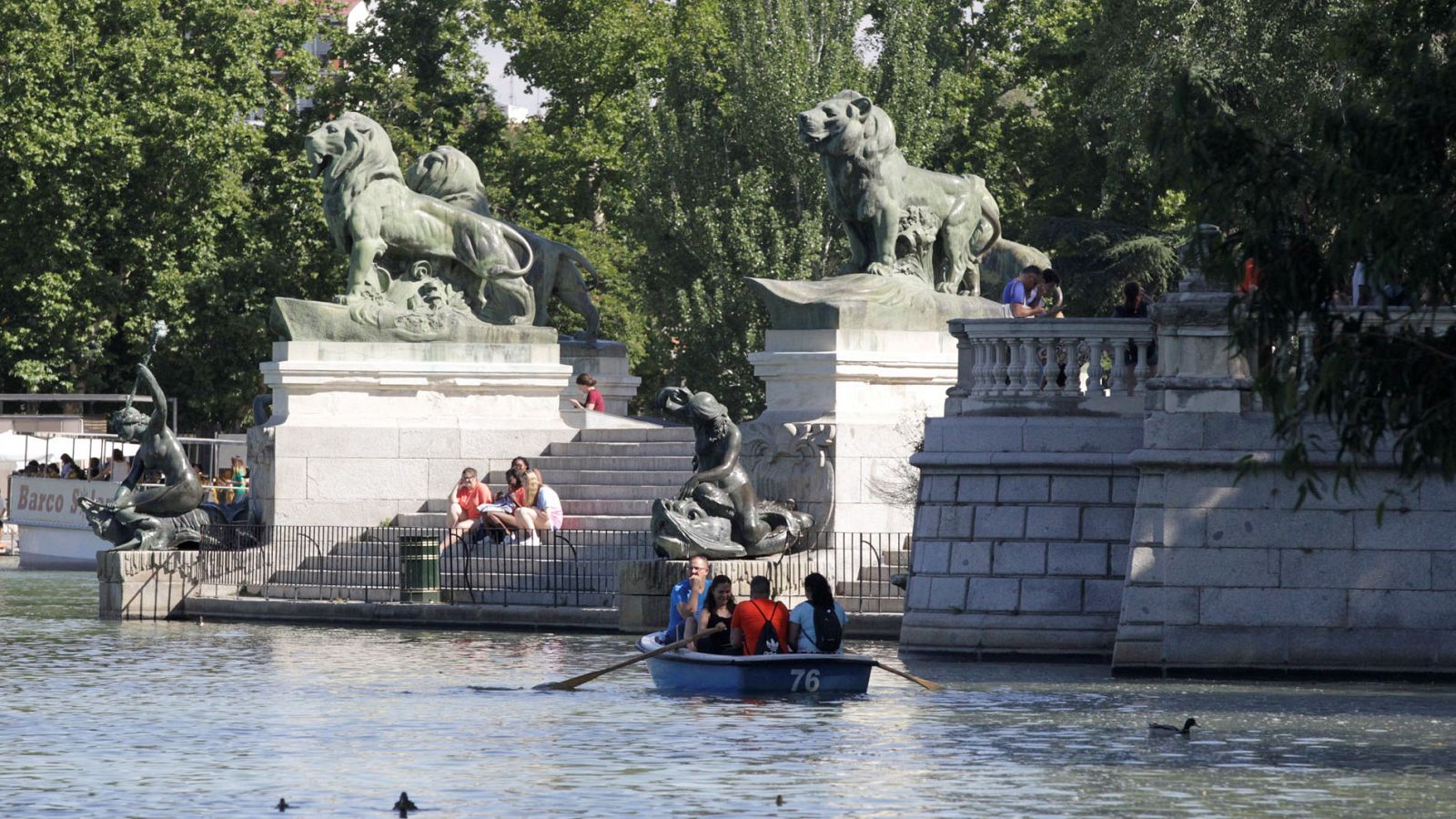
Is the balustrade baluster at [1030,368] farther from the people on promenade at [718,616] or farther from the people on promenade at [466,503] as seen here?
the people on promenade at [466,503]

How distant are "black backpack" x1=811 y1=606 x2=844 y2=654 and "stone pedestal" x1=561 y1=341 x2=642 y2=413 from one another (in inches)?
644

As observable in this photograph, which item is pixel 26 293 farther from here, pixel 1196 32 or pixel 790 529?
pixel 790 529

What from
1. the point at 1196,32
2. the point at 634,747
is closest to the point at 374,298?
the point at 1196,32

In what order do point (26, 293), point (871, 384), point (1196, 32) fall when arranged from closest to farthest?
point (871, 384) → point (1196, 32) → point (26, 293)

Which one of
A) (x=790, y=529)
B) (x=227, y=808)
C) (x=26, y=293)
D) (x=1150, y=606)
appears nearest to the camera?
(x=227, y=808)

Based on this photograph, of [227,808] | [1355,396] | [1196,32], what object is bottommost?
[227,808]

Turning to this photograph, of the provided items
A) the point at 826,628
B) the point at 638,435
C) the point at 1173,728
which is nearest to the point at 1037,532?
the point at 826,628

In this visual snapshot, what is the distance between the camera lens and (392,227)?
33.2 m

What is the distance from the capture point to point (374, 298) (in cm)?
3319

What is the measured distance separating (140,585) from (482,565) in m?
3.43

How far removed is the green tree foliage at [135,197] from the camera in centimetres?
5153

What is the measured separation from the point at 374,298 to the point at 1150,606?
564 inches

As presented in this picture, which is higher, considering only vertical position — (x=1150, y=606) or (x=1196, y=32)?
(x=1196, y=32)

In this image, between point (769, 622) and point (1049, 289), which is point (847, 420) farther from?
point (769, 622)
